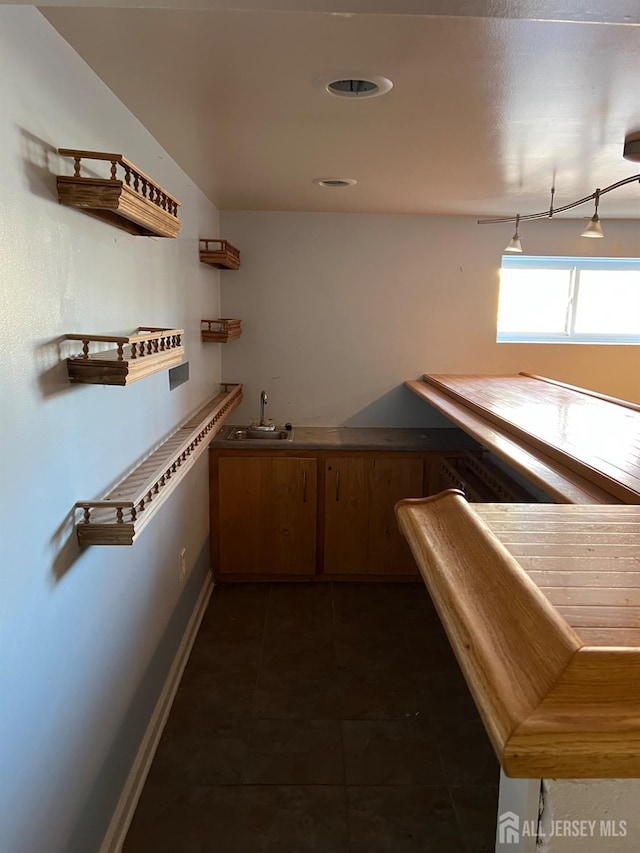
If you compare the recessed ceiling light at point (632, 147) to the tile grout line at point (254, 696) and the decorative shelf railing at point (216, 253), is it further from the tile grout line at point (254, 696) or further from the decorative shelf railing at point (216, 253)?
the tile grout line at point (254, 696)

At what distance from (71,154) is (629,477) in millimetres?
1488

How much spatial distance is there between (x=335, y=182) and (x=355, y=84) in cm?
131

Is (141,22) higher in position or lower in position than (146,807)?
higher

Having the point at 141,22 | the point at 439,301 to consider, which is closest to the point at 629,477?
the point at 141,22

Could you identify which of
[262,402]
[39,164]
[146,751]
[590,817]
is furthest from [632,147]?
[146,751]

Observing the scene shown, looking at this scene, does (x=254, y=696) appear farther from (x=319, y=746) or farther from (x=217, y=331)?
(x=217, y=331)

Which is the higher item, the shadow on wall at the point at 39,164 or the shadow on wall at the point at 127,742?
the shadow on wall at the point at 39,164

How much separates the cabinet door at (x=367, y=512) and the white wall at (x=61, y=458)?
158cm

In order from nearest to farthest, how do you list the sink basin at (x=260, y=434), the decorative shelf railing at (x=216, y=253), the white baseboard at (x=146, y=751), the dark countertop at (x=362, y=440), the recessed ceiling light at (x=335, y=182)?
the white baseboard at (x=146, y=751) < the recessed ceiling light at (x=335, y=182) < the decorative shelf railing at (x=216, y=253) < the dark countertop at (x=362, y=440) < the sink basin at (x=260, y=434)

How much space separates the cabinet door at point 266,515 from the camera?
12.0 ft

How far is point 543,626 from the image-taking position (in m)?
0.69

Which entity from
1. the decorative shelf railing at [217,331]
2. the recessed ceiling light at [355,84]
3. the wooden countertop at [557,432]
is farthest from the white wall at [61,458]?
the wooden countertop at [557,432]

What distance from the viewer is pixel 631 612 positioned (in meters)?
0.77

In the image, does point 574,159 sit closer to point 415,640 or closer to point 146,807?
point 415,640
